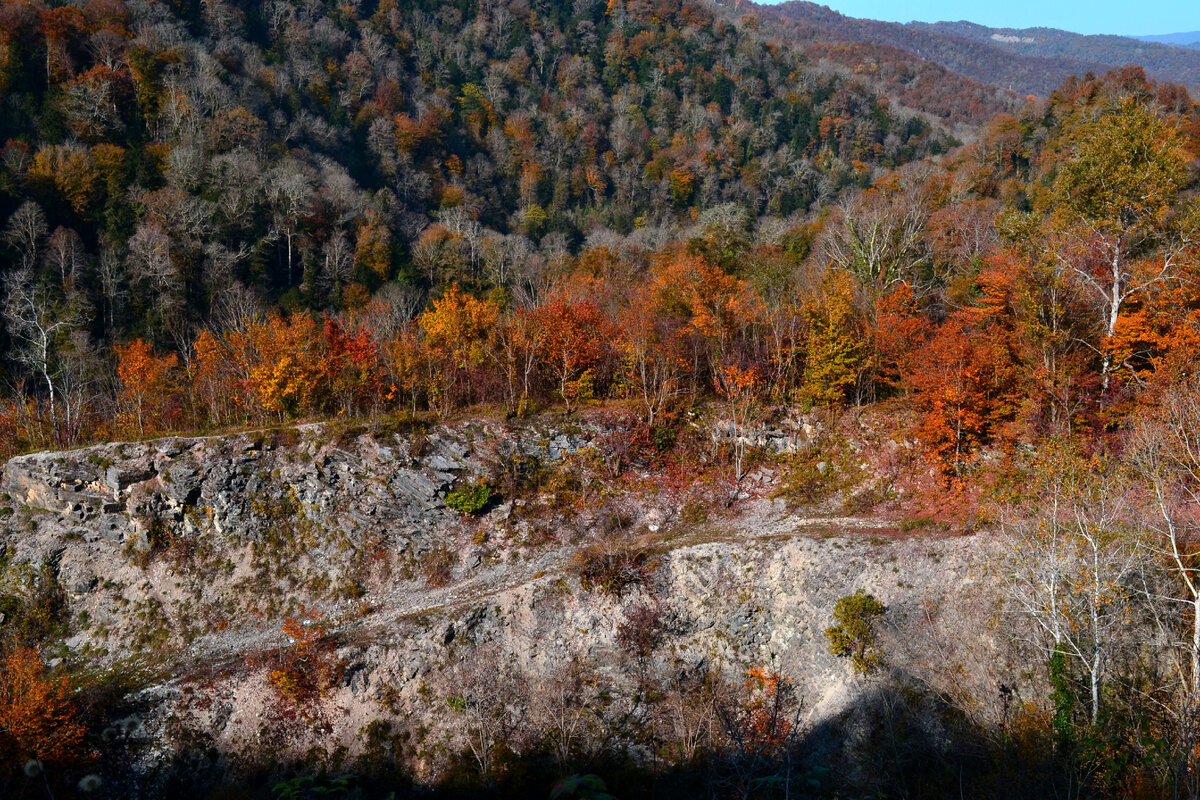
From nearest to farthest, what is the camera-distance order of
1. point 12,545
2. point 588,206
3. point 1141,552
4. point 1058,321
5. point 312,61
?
point 1141,552 → point 1058,321 → point 12,545 → point 312,61 → point 588,206

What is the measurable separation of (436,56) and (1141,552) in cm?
12679

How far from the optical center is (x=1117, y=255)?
25297 millimetres

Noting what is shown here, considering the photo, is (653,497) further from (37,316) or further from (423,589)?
(37,316)

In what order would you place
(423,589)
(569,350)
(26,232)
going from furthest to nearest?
(26,232) < (569,350) < (423,589)

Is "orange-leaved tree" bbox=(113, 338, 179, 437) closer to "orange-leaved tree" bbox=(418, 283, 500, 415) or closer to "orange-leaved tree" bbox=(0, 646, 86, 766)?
"orange-leaved tree" bbox=(418, 283, 500, 415)

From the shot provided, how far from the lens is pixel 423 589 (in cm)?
2778

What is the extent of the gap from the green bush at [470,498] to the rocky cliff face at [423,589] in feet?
1.61

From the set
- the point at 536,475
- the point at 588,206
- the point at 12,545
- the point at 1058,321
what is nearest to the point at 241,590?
the point at 12,545

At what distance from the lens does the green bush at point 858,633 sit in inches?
837

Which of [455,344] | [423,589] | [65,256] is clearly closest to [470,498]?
[423,589]

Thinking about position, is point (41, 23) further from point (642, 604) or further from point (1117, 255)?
point (1117, 255)

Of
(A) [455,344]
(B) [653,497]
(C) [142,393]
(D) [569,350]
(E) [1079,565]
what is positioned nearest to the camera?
(E) [1079,565]

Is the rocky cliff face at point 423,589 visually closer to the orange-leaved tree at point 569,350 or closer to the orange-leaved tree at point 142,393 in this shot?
the orange-leaved tree at point 569,350

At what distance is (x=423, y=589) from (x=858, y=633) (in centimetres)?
1770
